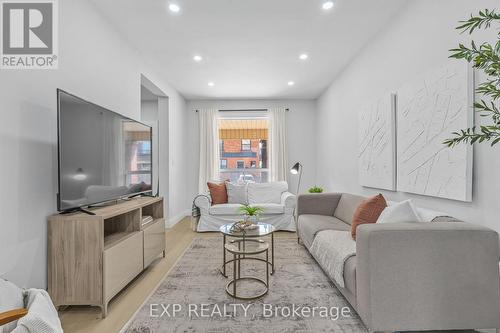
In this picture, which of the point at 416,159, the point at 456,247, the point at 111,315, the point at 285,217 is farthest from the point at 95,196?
the point at 285,217

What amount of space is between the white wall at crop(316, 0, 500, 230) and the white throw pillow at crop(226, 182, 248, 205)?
160 cm

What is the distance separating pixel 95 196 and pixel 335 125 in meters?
3.83

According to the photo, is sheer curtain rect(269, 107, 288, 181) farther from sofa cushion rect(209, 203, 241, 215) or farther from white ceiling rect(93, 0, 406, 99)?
sofa cushion rect(209, 203, 241, 215)

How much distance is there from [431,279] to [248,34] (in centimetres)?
284

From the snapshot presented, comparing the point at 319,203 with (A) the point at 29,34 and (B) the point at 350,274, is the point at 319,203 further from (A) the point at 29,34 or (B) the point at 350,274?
(A) the point at 29,34

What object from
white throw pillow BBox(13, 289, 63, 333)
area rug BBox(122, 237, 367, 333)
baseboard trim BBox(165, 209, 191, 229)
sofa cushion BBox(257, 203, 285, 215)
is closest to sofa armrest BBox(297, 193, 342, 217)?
sofa cushion BBox(257, 203, 285, 215)

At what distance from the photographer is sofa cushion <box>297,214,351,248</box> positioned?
297cm

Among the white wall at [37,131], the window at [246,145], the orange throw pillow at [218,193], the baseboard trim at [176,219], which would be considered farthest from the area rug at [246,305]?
the window at [246,145]

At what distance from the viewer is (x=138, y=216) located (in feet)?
8.82

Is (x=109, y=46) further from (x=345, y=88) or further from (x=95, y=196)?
(x=345, y=88)

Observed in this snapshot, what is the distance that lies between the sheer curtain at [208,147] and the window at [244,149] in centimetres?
25

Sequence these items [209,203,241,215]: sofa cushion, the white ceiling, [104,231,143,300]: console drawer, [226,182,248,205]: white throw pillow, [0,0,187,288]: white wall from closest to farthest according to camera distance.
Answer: [0,0,187,288]: white wall < [104,231,143,300]: console drawer < the white ceiling < [209,203,241,215]: sofa cushion < [226,182,248,205]: white throw pillow

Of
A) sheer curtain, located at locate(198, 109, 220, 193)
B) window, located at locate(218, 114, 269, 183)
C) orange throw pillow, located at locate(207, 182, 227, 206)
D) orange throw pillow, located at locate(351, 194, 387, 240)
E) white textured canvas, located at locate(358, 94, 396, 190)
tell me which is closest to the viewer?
orange throw pillow, located at locate(351, 194, 387, 240)

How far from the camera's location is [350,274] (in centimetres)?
193
